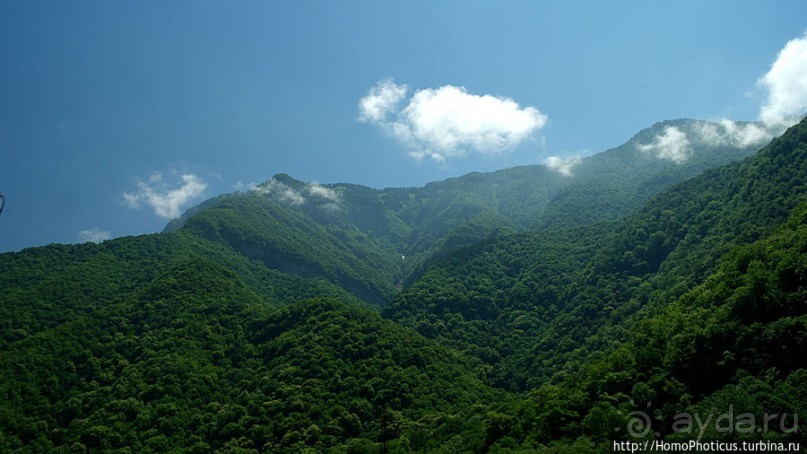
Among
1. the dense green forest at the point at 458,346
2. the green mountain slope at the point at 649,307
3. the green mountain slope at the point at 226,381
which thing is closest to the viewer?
the green mountain slope at the point at 649,307

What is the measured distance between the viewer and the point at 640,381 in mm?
62406

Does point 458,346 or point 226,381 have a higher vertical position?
point 226,381

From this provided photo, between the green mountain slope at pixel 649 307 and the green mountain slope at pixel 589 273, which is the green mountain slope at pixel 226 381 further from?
the green mountain slope at pixel 589 273

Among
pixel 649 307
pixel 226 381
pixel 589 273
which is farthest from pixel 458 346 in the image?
pixel 226 381

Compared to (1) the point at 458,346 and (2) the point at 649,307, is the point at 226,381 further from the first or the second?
(2) the point at 649,307

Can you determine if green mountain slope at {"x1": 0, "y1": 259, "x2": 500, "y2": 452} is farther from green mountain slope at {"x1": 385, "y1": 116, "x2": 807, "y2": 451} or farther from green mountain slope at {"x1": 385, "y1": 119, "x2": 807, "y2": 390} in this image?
green mountain slope at {"x1": 385, "y1": 119, "x2": 807, "y2": 390}

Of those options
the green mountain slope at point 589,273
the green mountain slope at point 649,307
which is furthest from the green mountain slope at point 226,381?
the green mountain slope at point 589,273

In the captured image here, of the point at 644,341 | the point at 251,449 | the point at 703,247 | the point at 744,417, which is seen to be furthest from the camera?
the point at 703,247

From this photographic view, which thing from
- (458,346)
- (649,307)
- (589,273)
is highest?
(589,273)

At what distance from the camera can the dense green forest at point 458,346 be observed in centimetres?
5706

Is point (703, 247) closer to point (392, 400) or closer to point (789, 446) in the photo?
point (392, 400)

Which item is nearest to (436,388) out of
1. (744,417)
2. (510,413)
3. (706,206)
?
(510,413)

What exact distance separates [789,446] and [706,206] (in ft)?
327

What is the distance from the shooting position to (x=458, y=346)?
128 metres
